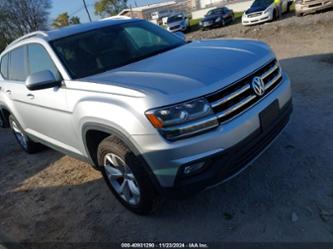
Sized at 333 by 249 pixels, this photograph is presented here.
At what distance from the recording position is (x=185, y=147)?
8.63 feet

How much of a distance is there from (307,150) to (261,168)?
61 centimetres

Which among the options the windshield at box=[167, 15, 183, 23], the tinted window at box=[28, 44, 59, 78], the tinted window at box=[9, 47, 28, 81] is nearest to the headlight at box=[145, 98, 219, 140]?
the tinted window at box=[28, 44, 59, 78]

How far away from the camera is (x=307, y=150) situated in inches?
155

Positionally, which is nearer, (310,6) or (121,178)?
(121,178)

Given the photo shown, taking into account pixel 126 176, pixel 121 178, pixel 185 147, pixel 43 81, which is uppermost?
pixel 43 81

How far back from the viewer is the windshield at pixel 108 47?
12.0 ft

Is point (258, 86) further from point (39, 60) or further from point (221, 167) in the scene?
point (39, 60)

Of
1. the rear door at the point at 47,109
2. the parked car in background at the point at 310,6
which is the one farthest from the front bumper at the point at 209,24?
the rear door at the point at 47,109

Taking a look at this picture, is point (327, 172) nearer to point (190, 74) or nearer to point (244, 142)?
point (244, 142)

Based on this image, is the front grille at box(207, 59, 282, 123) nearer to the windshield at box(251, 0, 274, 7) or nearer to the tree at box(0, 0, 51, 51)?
the windshield at box(251, 0, 274, 7)

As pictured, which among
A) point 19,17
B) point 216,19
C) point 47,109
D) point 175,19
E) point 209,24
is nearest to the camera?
point 47,109

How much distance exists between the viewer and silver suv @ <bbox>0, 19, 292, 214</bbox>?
2.66 meters

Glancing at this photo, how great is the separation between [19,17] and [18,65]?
157ft

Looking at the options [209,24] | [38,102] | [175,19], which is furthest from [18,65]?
[175,19]
